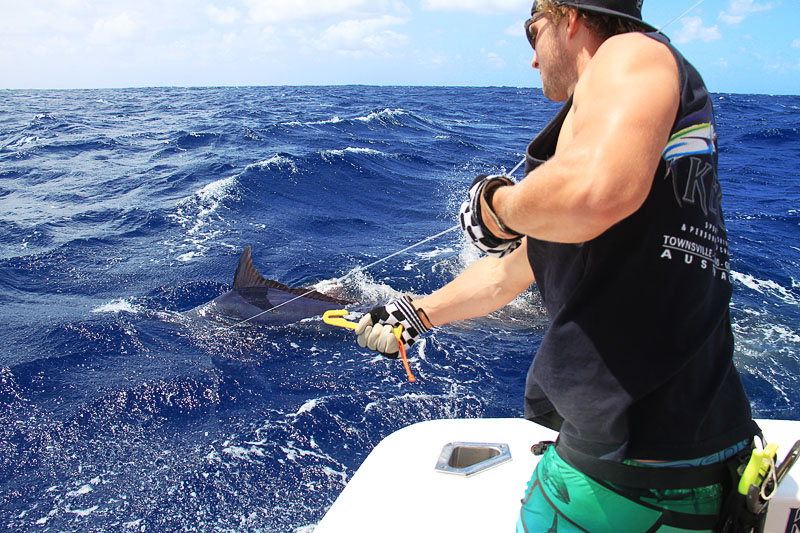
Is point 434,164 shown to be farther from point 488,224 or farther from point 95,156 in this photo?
point 488,224

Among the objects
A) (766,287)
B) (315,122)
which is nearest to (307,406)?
(766,287)

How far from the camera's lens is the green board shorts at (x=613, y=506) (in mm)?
1279

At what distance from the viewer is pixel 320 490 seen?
3.38 meters

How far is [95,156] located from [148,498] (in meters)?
15.0

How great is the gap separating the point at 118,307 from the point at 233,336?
1605 mm

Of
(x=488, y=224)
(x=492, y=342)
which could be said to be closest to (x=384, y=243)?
(x=492, y=342)

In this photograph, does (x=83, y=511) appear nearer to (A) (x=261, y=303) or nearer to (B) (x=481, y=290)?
(B) (x=481, y=290)

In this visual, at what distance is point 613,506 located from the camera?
1.31m

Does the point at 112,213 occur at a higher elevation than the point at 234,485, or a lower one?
higher

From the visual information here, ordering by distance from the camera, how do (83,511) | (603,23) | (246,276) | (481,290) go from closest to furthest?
(603,23) < (481,290) < (83,511) < (246,276)

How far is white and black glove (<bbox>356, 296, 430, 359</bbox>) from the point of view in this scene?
1.99 metres

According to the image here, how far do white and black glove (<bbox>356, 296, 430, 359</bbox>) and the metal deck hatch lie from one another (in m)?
0.53

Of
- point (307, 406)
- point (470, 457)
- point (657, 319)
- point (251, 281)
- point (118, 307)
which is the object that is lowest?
point (307, 406)

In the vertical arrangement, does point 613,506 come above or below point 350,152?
below
